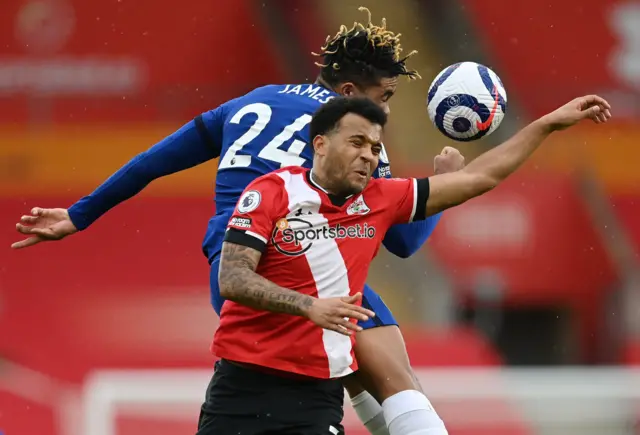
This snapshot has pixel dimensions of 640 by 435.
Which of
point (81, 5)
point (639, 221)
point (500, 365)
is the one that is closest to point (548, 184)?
point (639, 221)

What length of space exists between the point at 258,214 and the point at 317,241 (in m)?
0.20

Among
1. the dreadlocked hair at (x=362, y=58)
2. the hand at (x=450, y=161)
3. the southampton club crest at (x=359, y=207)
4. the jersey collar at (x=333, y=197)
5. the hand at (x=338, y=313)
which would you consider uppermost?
the dreadlocked hair at (x=362, y=58)

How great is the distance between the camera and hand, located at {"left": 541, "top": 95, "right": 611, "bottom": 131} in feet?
11.7

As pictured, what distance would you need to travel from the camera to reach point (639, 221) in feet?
36.3

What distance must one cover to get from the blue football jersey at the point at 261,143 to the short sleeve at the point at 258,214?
0.37m

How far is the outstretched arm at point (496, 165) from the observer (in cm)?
356

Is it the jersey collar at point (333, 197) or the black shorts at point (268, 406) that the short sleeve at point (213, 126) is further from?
the black shorts at point (268, 406)

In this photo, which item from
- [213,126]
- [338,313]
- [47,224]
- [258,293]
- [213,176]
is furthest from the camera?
[213,176]

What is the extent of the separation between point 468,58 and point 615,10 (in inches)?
66.5

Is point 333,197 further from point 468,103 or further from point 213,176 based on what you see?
point 213,176

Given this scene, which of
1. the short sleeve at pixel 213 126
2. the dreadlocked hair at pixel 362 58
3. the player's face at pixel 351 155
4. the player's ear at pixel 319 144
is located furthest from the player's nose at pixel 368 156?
the short sleeve at pixel 213 126

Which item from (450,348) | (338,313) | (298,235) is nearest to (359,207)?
(298,235)

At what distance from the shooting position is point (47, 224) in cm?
430

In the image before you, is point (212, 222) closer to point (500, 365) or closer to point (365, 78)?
point (365, 78)
